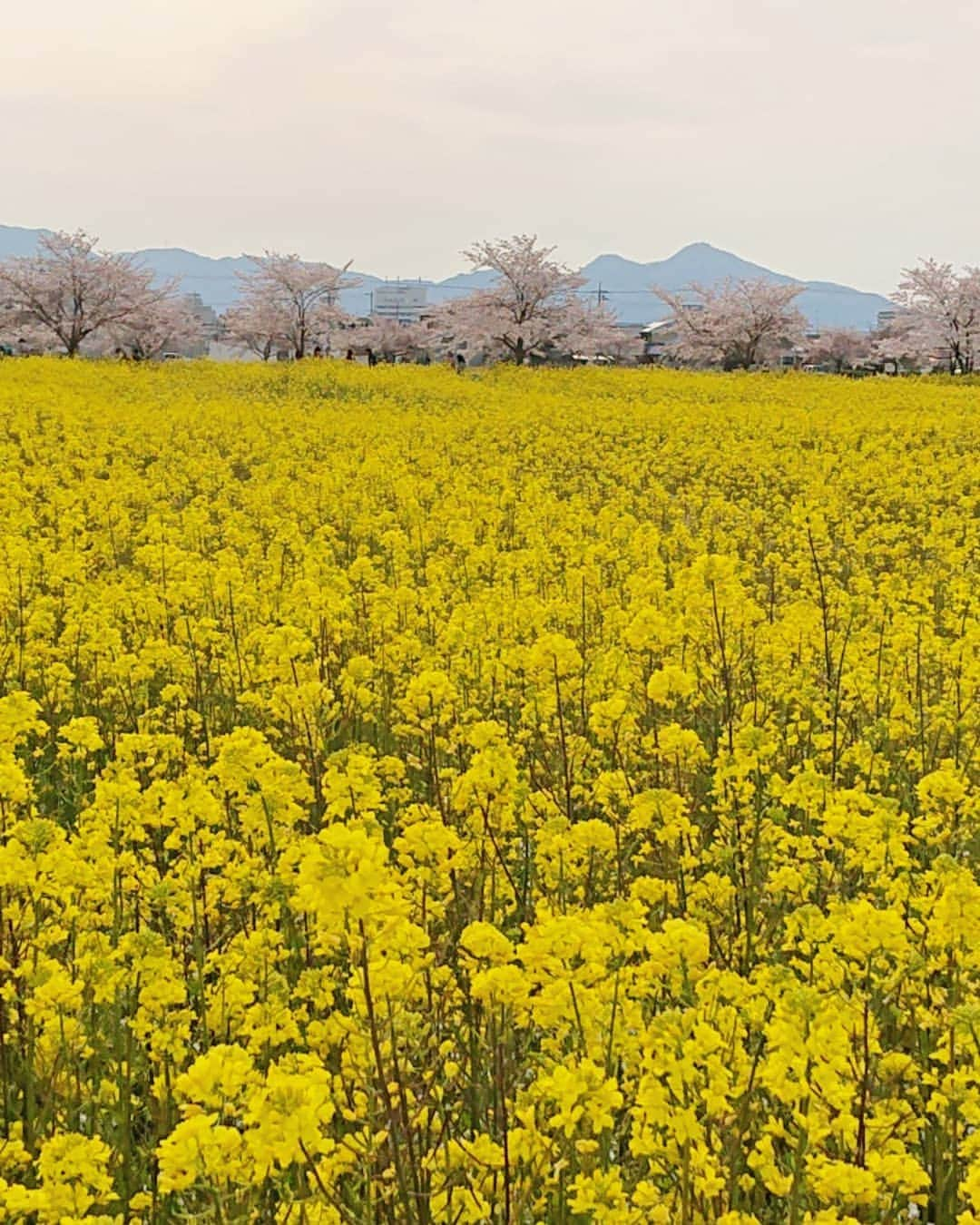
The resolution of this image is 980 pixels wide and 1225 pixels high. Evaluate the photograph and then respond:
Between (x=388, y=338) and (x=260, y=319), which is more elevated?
(x=388, y=338)

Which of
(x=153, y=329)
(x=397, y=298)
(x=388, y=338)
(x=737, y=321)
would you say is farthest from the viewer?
(x=397, y=298)

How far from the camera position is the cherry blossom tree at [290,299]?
52.8 m

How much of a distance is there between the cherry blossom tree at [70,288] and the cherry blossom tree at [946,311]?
31.3 metres

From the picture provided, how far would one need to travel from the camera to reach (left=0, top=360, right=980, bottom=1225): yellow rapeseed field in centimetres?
227

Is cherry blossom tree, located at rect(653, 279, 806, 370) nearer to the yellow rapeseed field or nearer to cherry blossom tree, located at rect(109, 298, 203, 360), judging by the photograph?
cherry blossom tree, located at rect(109, 298, 203, 360)

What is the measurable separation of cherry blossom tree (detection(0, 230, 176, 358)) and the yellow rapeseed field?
37299 mm

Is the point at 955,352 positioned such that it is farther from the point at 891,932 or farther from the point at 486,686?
the point at 891,932

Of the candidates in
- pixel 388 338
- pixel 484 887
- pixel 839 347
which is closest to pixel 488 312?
pixel 388 338

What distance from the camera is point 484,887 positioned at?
3.55m

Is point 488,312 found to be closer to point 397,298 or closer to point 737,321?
point 737,321

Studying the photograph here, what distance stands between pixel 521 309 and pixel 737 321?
10806 mm

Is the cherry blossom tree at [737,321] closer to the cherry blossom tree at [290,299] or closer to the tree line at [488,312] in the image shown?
the tree line at [488,312]

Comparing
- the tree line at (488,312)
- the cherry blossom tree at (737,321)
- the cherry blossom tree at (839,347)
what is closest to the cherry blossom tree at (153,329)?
the tree line at (488,312)

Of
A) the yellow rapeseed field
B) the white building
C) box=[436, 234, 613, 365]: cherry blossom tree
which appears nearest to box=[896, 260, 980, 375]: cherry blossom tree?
box=[436, 234, 613, 365]: cherry blossom tree
